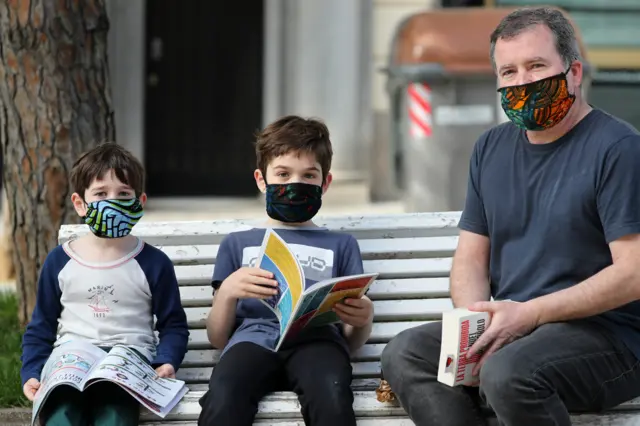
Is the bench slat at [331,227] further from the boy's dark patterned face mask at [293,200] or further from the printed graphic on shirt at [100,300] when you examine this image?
the printed graphic on shirt at [100,300]

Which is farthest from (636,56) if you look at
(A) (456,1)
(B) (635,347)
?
(B) (635,347)

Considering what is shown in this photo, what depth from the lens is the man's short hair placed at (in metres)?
3.30

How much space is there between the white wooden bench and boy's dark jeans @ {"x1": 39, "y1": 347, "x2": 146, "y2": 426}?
0.53 metres

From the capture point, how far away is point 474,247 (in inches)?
141

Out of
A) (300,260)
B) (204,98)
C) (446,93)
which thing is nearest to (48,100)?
(300,260)

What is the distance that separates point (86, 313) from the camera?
3.64 m

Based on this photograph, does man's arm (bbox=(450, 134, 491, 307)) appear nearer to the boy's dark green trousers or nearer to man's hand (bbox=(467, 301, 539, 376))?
man's hand (bbox=(467, 301, 539, 376))

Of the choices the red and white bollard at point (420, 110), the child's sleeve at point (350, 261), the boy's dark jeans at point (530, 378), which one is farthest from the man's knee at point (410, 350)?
the red and white bollard at point (420, 110)

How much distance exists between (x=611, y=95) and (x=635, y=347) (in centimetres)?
669

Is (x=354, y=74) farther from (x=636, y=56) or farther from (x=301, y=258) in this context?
(x=301, y=258)

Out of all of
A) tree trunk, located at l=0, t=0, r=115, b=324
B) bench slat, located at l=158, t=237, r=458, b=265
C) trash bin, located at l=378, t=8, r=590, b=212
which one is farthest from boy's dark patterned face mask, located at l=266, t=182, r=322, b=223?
trash bin, located at l=378, t=8, r=590, b=212

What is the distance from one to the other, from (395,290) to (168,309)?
842 millimetres

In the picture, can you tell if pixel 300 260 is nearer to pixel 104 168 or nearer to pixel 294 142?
pixel 294 142

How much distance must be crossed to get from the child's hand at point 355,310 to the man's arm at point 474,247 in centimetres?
26
